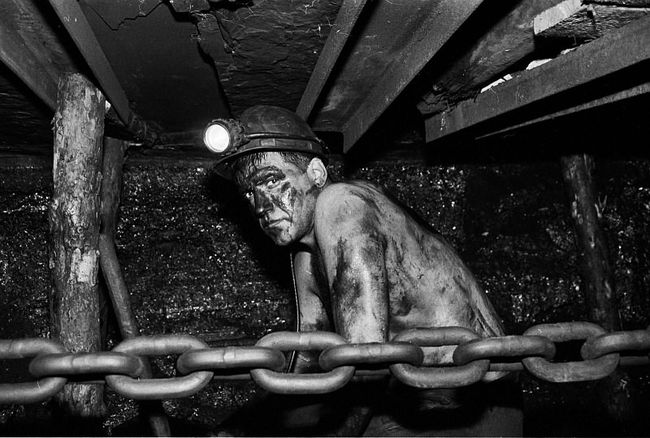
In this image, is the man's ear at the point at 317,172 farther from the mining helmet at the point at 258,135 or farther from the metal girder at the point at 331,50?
the metal girder at the point at 331,50

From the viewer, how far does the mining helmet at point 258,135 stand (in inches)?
100

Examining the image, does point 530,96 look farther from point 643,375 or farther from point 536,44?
point 643,375

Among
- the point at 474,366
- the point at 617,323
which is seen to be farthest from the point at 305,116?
the point at 617,323

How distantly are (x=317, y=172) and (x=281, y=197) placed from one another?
0.72ft

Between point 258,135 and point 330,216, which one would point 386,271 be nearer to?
point 330,216

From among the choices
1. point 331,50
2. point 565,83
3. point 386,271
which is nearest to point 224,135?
point 331,50

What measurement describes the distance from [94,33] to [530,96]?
6.63 ft

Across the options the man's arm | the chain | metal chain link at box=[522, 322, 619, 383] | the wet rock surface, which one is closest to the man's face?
the man's arm

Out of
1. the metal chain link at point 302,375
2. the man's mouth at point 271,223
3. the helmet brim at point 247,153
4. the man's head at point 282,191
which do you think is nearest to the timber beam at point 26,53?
the helmet brim at point 247,153

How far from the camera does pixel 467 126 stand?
10.5 ft

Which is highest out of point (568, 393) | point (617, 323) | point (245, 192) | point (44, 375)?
point (245, 192)

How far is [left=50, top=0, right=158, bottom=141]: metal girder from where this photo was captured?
2.44 meters

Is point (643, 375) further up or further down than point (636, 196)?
further down

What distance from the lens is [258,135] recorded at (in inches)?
102
